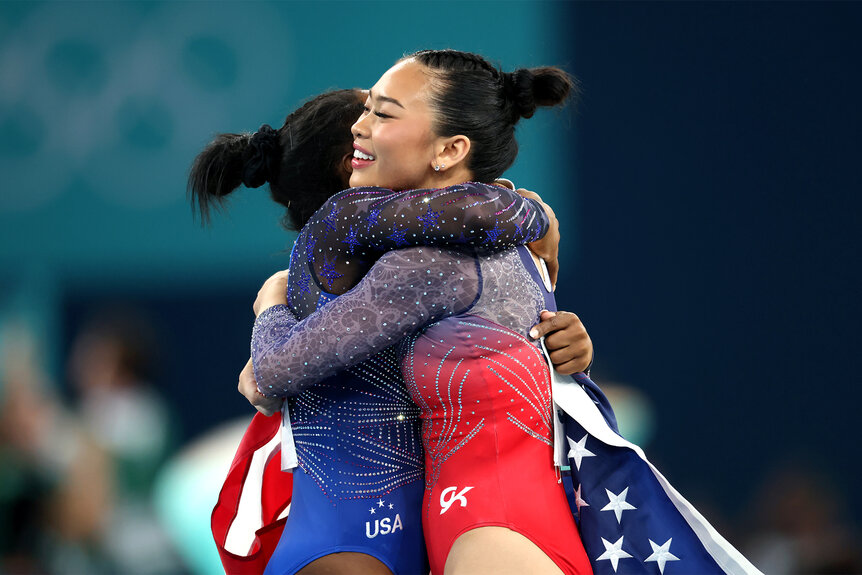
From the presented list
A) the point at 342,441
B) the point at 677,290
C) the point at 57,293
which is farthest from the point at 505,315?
the point at 57,293

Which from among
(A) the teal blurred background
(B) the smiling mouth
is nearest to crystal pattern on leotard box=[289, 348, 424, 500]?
(B) the smiling mouth

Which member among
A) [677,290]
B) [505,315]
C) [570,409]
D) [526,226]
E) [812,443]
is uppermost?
[526,226]

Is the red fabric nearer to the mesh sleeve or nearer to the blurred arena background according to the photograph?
the mesh sleeve

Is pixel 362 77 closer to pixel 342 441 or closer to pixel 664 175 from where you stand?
pixel 664 175

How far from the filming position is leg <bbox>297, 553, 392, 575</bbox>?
4.47ft

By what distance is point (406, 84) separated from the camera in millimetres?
1482

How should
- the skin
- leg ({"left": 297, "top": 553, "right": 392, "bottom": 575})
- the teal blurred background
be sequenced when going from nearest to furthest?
leg ({"left": 297, "top": 553, "right": 392, "bottom": 575}) < the skin < the teal blurred background

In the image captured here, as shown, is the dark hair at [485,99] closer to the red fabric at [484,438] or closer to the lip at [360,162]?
the lip at [360,162]

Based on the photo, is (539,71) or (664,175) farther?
(664,175)

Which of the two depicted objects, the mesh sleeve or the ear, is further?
the ear

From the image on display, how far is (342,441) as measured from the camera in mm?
1445

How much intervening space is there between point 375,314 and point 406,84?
40cm

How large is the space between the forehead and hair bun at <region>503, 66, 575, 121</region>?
0.16 metres

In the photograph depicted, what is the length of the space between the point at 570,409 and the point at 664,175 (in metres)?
2.79
